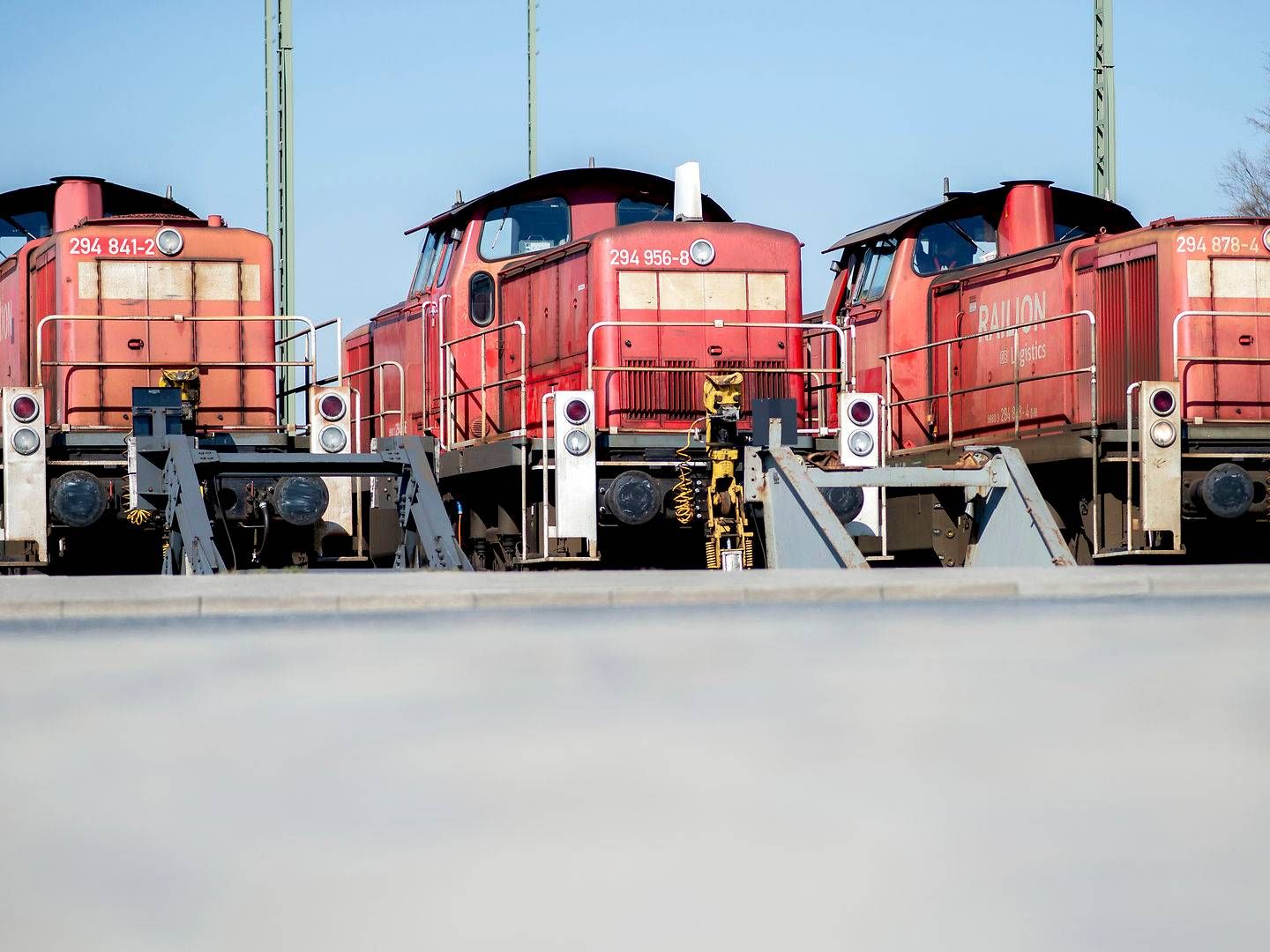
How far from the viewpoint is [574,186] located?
45.5 feet

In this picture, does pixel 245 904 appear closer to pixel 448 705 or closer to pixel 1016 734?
pixel 448 705

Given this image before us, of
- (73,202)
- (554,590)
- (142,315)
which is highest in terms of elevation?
(73,202)

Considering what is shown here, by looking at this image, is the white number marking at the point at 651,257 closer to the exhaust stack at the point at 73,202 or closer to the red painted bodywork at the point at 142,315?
the red painted bodywork at the point at 142,315

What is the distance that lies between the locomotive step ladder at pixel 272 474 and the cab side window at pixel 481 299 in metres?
3.41

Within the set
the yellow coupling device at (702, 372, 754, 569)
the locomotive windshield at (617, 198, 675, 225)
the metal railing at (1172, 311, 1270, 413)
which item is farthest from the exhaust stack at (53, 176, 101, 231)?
A: the metal railing at (1172, 311, 1270, 413)

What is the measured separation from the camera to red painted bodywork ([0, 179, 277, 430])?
507 inches

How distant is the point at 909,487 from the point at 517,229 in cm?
599

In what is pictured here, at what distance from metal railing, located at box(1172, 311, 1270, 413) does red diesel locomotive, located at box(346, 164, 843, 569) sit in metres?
2.43

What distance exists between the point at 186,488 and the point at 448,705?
6.49 m

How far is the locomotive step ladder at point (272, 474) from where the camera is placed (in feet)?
32.4

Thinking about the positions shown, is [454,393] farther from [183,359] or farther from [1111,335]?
[1111,335]

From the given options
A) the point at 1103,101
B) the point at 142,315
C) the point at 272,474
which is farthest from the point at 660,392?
the point at 1103,101

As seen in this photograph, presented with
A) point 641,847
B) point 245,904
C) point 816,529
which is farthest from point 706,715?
point 816,529

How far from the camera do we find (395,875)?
314cm
